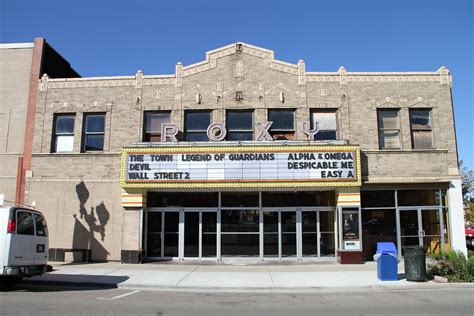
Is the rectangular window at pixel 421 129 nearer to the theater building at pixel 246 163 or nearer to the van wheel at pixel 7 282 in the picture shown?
the theater building at pixel 246 163

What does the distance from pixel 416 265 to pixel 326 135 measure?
308 inches

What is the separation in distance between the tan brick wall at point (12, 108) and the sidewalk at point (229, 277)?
595cm

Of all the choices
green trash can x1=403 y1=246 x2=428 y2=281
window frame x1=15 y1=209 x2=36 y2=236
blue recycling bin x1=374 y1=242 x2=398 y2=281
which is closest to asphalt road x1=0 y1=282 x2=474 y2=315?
green trash can x1=403 y1=246 x2=428 y2=281

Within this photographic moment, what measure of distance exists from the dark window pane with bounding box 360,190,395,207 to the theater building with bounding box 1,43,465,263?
59 millimetres

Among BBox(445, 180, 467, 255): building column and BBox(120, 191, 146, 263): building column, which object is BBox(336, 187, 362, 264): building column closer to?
BBox(445, 180, 467, 255): building column

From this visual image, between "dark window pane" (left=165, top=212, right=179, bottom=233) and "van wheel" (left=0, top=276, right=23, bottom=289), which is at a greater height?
"dark window pane" (left=165, top=212, right=179, bottom=233)

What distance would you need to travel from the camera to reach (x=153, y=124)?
20.1 meters

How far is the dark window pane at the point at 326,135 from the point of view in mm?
19562

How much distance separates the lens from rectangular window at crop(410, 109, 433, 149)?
19578 mm

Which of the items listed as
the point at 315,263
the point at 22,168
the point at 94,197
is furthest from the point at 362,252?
the point at 22,168

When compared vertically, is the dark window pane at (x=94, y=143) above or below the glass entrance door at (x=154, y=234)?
above

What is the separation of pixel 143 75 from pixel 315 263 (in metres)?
11.9

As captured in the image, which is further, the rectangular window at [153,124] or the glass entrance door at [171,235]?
the rectangular window at [153,124]

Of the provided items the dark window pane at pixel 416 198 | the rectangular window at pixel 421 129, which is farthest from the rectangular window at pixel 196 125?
the rectangular window at pixel 421 129
